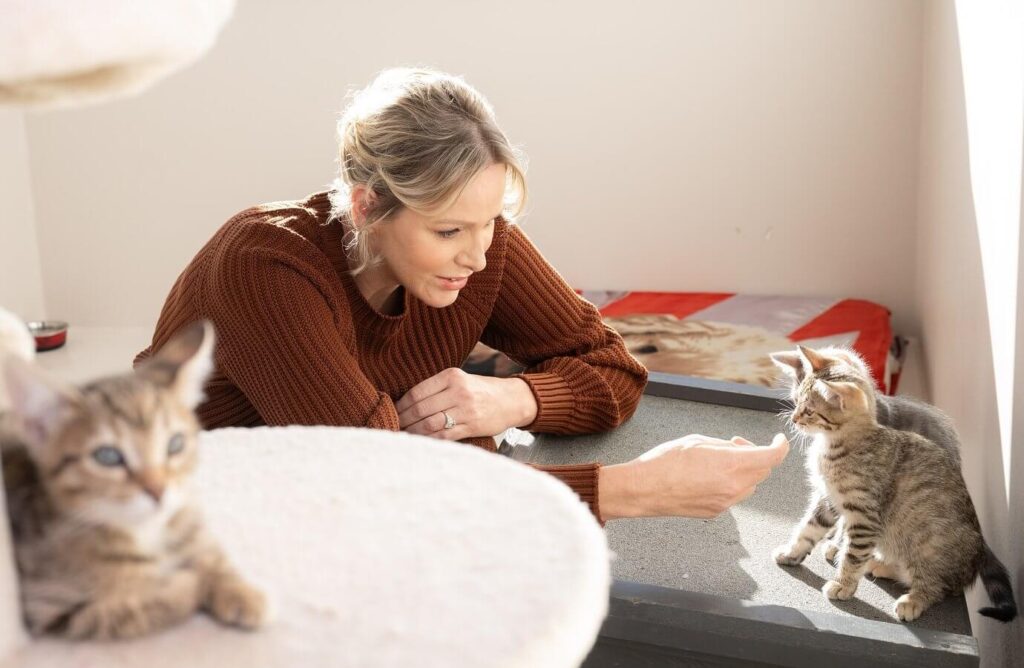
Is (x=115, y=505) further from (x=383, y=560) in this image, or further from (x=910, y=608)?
(x=910, y=608)

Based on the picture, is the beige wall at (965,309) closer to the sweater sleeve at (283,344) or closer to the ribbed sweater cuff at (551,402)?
the ribbed sweater cuff at (551,402)

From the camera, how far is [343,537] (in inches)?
20.3

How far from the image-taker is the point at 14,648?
0.42 m

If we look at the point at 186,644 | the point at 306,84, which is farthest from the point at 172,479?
the point at 306,84

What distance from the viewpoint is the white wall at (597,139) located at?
2990 millimetres

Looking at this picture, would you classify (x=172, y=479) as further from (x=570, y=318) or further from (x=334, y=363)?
(x=570, y=318)

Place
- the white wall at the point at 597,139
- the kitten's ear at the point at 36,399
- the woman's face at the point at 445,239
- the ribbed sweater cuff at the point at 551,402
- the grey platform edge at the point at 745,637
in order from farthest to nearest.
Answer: the white wall at the point at 597,139, the ribbed sweater cuff at the point at 551,402, the woman's face at the point at 445,239, the grey platform edge at the point at 745,637, the kitten's ear at the point at 36,399

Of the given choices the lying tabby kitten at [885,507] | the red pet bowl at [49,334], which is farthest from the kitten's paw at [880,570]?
the red pet bowl at [49,334]

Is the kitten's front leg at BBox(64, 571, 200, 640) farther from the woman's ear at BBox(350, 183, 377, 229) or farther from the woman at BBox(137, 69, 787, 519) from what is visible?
the woman's ear at BBox(350, 183, 377, 229)

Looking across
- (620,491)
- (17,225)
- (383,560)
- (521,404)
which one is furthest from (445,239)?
(17,225)

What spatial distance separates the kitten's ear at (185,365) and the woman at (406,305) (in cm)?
85

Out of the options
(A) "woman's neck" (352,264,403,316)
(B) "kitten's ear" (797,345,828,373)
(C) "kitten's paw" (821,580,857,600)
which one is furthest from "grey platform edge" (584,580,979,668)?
(A) "woman's neck" (352,264,403,316)

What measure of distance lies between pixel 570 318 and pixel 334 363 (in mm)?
541

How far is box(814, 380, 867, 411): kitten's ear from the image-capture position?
127cm
